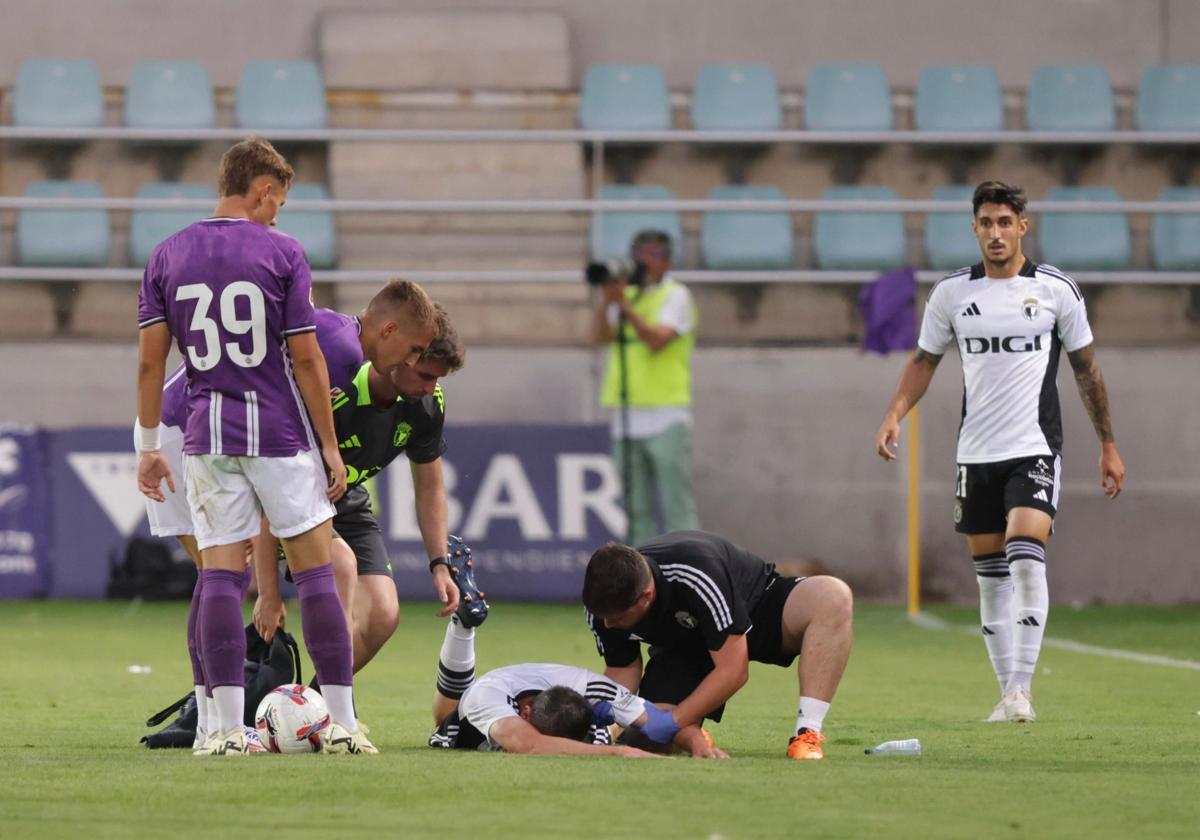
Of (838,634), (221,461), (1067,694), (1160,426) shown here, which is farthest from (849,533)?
(221,461)

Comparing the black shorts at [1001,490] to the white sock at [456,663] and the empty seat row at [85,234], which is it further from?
the empty seat row at [85,234]

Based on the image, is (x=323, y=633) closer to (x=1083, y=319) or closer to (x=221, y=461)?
(x=221, y=461)

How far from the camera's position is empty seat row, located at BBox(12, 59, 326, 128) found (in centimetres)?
1633

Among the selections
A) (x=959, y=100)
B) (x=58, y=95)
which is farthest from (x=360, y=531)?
(x=959, y=100)

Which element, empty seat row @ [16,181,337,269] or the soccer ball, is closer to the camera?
the soccer ball

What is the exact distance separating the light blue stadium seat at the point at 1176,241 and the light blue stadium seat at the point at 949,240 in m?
1.39

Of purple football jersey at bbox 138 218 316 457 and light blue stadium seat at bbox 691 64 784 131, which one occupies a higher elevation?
light blue stadium seat at bbox 691 64 784 131

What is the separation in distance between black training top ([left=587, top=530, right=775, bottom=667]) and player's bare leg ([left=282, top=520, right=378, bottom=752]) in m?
0.78

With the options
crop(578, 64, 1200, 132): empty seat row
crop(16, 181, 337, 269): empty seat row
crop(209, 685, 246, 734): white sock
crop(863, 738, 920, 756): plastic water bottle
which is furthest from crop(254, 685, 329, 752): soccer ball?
crop(578, 64, 1200, 132): empty seat row

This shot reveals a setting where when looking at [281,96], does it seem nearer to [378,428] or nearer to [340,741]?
[378,428]

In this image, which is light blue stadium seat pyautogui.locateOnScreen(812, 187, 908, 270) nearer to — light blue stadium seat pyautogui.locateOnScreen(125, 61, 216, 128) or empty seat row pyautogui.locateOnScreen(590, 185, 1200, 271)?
empty seat row pyautogui.locateOnScreen(590, 185, 1200, 271)

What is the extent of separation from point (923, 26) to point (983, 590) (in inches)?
434

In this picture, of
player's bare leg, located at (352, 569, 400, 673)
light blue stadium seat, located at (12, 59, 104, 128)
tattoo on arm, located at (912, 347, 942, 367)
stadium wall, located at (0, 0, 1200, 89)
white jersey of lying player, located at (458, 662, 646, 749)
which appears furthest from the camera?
stadium wall, located at (0, 0, 1200, 89)

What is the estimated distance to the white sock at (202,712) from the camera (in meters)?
6.11
